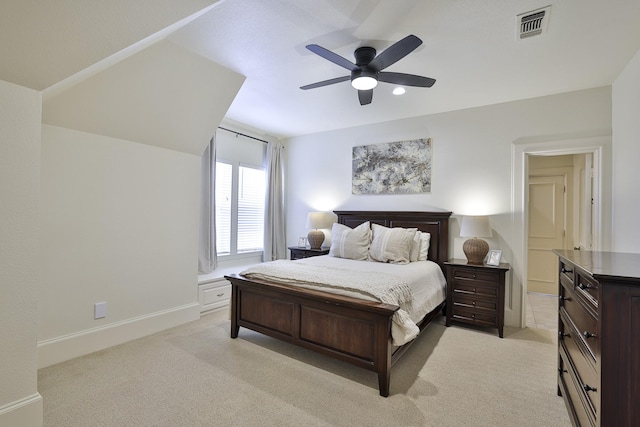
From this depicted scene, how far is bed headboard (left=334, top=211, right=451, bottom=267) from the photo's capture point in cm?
392

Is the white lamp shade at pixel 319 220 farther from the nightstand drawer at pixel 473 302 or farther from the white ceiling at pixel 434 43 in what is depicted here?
the nightstand drawer at pixel 473 302

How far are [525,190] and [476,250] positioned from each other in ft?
3.14

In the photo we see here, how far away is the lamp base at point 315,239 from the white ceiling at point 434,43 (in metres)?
2.03

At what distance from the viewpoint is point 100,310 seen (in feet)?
9.32

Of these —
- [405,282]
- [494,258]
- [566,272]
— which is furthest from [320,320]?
[494,258]

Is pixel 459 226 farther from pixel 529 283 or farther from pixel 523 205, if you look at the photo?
pixel 529 283

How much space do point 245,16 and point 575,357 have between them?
302cm

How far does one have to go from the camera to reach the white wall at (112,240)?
256 cm

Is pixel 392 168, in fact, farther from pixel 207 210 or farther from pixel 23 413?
pixel 23 413

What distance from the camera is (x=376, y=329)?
2.24m

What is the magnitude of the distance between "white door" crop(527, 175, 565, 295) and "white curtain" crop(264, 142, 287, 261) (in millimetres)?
4465

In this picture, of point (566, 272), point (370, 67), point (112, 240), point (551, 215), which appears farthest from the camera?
point (551, 215)

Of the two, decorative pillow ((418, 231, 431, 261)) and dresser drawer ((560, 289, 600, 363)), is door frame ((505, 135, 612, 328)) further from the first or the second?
dresser drawer ((560, 289, 600, 363))

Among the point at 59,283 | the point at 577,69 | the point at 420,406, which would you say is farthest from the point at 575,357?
the point at 59,283
